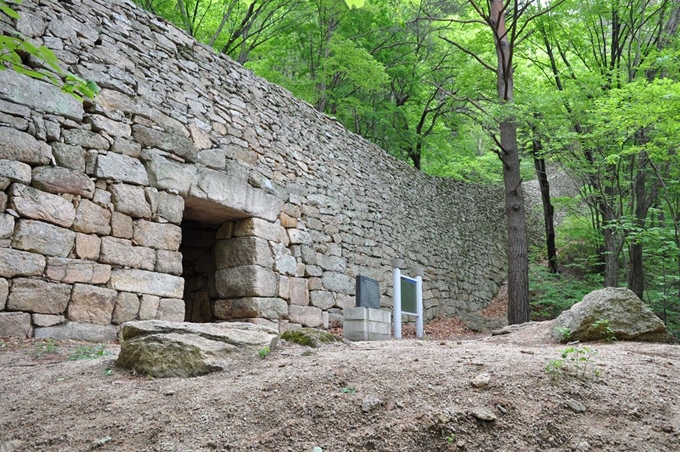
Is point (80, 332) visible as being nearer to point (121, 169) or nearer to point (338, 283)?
point (121, 169)

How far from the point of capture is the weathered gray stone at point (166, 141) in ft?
17.9

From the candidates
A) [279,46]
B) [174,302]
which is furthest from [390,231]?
[279,46]

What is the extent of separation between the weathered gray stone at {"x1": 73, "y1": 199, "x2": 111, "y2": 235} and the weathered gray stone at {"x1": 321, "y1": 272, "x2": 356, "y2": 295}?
354 centimetres

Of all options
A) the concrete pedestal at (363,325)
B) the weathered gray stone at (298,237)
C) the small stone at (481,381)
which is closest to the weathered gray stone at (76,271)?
the weathered gray stone at (298,237)

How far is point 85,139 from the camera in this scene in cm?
492

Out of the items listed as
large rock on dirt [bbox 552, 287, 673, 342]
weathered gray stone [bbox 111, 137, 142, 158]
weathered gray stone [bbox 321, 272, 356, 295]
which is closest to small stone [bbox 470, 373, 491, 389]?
large rock on dirt [bbox 552, 287, 673, 342]

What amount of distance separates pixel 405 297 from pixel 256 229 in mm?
3001

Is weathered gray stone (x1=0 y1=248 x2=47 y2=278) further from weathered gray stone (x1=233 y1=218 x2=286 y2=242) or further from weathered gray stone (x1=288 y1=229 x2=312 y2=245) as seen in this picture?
weathered gray stone (x1=288 y1=229 x2=312 y2=245)

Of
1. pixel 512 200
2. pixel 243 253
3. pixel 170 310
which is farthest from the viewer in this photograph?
pixel 512 200

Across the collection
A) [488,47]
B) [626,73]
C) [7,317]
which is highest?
[488,47]

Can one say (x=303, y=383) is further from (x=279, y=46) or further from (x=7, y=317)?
(x=279, y=46)

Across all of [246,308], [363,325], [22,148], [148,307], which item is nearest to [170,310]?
[148,307]

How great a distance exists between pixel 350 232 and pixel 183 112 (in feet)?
11.9

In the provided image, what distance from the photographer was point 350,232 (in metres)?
8.65
